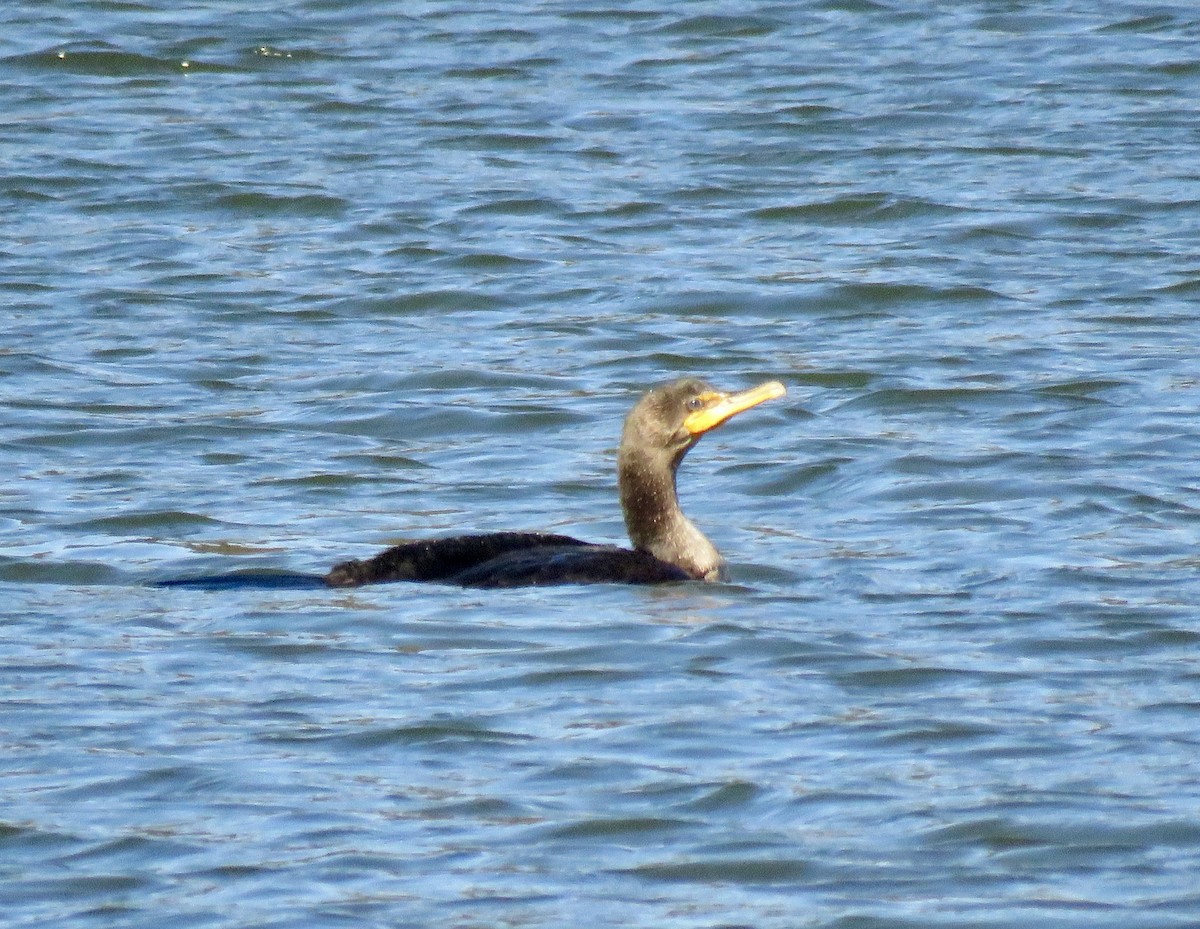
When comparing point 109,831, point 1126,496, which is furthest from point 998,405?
point 109,831

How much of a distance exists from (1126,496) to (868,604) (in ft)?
6.27

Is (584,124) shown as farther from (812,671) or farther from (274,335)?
(812,671)

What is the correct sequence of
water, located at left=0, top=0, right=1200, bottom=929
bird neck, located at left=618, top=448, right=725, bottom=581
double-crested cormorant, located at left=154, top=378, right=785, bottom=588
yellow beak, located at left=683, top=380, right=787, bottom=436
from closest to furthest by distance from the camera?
1. water, located at left=0, top=0, right=1200, bottom=929
2. double-crested cormorant, located at left=154, top=378, right=785, bottom=588
3. bird neck, located at left=618, top=448, right=725, bottom=581
4. yellow beak, located at left=683, top=380, right=787, bottom=436

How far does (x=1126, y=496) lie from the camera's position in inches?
397

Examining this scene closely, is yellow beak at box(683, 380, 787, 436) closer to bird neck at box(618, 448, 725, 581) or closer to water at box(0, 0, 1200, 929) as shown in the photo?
bird neck at box(618, 448, 725, 581)

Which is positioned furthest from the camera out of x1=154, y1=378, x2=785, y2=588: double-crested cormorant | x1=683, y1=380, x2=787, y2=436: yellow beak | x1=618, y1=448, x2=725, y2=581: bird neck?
x1=683, y1=380, x2=787, y2=436: yellow beak

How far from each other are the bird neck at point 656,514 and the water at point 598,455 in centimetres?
22

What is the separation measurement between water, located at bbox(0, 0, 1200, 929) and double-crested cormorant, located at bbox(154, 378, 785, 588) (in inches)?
3.8

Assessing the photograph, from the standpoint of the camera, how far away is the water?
6.23 metres

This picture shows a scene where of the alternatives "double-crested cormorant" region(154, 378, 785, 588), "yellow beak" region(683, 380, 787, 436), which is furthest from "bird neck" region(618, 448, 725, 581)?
"yellow beak" region(683, 380, 787, 436)

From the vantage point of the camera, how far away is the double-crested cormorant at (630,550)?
28.5 feet

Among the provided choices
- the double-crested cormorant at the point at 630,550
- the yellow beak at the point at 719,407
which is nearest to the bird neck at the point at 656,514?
the double-crested cormorant at the point at 630,550

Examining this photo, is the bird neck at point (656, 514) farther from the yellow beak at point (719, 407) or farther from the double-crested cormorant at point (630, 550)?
the yellow beak at point (719, 407)

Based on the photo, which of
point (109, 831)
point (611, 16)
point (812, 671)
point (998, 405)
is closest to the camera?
point (109, 831)
